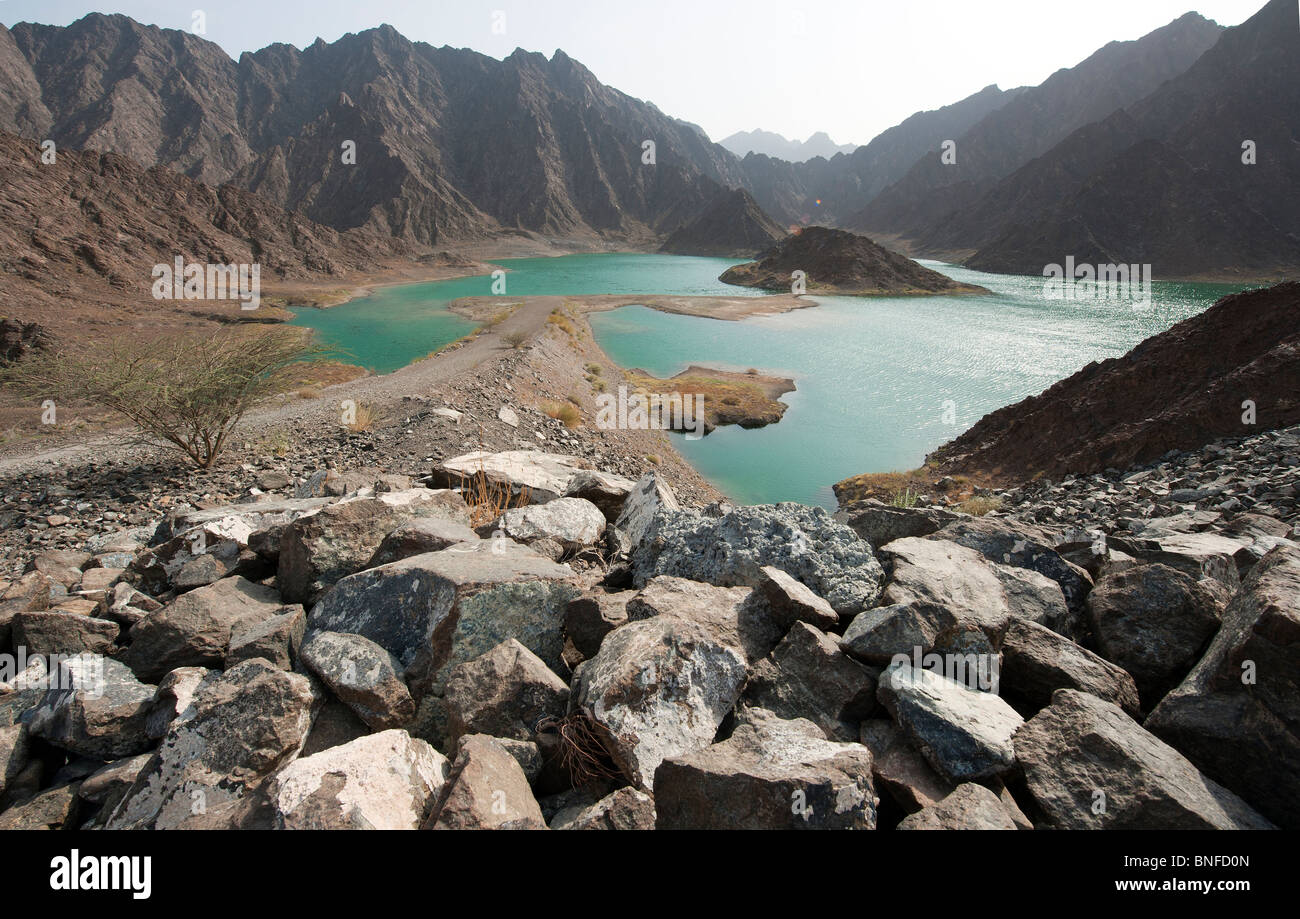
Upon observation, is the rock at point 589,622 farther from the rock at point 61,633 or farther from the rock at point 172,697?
the rock at point 61,633

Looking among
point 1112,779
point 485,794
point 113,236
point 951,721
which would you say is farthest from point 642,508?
point 113,236

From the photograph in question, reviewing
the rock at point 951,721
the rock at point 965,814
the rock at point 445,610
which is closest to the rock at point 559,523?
the rock at point 445,610

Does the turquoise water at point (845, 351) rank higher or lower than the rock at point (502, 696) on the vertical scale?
higher

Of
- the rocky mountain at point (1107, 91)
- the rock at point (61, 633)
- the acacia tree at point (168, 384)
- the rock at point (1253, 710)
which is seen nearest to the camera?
the rock at point (1253, 710)

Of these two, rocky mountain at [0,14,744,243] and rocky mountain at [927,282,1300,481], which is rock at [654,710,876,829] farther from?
rocky mountain at [0,14,744,243]

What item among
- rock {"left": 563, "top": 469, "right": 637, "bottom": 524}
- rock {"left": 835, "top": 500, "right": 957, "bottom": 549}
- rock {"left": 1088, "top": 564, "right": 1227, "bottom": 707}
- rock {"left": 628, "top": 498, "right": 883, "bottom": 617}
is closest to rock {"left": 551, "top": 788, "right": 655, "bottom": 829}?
rock {"left": 628, "top": 498, "right": 883, "bottom": 617}

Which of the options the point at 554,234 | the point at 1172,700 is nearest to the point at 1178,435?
the point at 1172,700

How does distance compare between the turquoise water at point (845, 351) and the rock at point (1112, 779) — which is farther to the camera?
the turquoise water at point (845, 351)

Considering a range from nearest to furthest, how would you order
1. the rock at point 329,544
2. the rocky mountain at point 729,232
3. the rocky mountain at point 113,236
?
the rock at point 329,544
the rocky mountain at point 113,236
the rocky mountain at point 729,232
